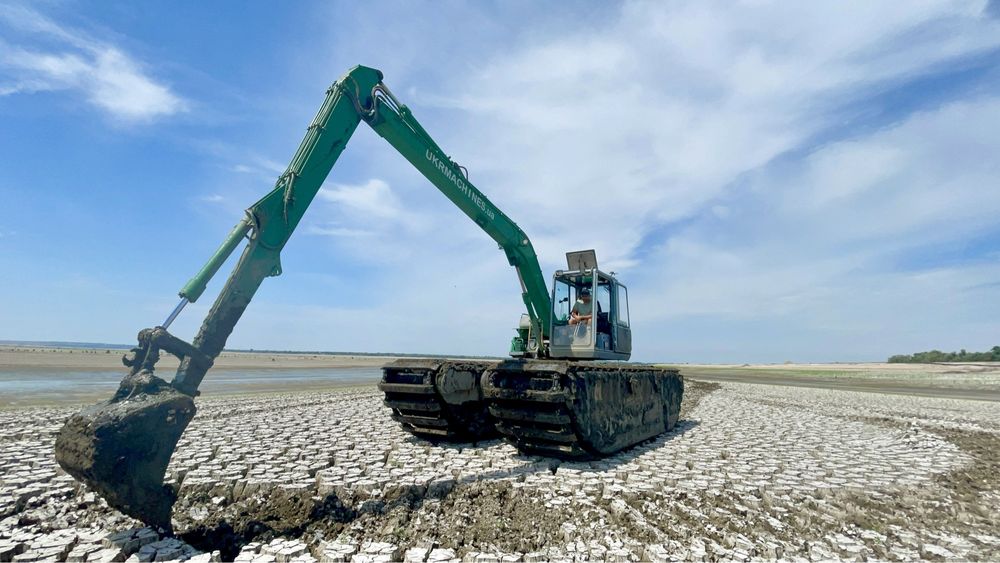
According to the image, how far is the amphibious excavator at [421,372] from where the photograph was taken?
3.32 metres

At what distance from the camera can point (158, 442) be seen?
133 inches

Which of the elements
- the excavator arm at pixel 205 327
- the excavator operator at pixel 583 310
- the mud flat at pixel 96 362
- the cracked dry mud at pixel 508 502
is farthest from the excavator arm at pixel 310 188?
the mud flat at pixel 96 362

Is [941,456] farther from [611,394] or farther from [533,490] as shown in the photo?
[533,490]

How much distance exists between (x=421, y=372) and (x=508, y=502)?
7.72 feet

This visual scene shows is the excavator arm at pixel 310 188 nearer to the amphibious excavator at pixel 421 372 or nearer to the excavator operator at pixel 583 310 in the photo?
the amphibious excavator at pixel 421 372

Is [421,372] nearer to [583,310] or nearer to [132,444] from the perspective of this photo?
[583,310]

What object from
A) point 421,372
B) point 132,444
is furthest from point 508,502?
point 132,444

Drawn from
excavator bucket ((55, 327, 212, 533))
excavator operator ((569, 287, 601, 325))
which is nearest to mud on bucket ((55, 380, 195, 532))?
excavator bucket ((55, 327, 212, 533))

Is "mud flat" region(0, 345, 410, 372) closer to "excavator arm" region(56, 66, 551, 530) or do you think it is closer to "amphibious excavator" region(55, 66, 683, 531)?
"amphibious excavator" region(55, 66, 683, 531)

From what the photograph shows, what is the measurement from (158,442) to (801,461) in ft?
22.8

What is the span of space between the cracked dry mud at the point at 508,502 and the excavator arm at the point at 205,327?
0.59 m

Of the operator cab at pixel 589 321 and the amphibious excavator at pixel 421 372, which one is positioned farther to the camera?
the operator cab at pixel 589 321

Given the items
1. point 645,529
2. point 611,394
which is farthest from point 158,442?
point 611,394

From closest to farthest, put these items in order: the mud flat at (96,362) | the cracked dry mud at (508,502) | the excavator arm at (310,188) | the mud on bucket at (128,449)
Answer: the mud on bucket at (128,449) < the cracked dry mud at (508,502) < the excavator arm at (310,188) < the mud flat at (96,362)
